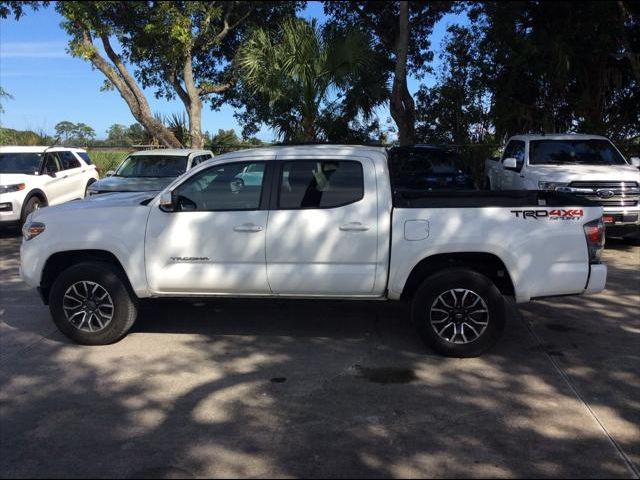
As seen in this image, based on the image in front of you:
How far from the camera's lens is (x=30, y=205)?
40.5ft

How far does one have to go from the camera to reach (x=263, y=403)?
443cm

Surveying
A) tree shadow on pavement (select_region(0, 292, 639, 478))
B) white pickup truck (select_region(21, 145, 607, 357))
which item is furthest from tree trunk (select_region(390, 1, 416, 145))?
tree shadow on pavement (select_region(0, 292, 639, 478))

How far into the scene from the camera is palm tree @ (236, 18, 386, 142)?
15172 mm

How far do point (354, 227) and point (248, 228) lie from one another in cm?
95

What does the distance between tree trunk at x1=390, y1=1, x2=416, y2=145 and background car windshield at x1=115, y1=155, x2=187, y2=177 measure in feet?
22.7

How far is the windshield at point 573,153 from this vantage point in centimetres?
1073

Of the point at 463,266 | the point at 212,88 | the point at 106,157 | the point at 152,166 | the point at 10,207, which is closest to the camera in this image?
the point at 463,266

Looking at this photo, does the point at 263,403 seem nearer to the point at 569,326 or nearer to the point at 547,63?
the point at 569,326

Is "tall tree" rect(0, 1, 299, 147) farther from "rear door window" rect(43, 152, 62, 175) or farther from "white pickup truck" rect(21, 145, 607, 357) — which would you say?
"white pickup truck" rect(21, 145, 607, 357)

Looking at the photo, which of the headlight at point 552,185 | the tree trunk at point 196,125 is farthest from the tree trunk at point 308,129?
the headlight at point 552,185

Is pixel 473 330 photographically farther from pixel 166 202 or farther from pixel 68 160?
pixel 68 160

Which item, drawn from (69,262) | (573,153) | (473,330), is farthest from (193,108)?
(473,330)

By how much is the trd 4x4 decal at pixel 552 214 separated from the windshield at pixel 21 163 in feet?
36.1

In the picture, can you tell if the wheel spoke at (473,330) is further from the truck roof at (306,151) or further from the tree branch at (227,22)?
the tree branch at (227,22)
